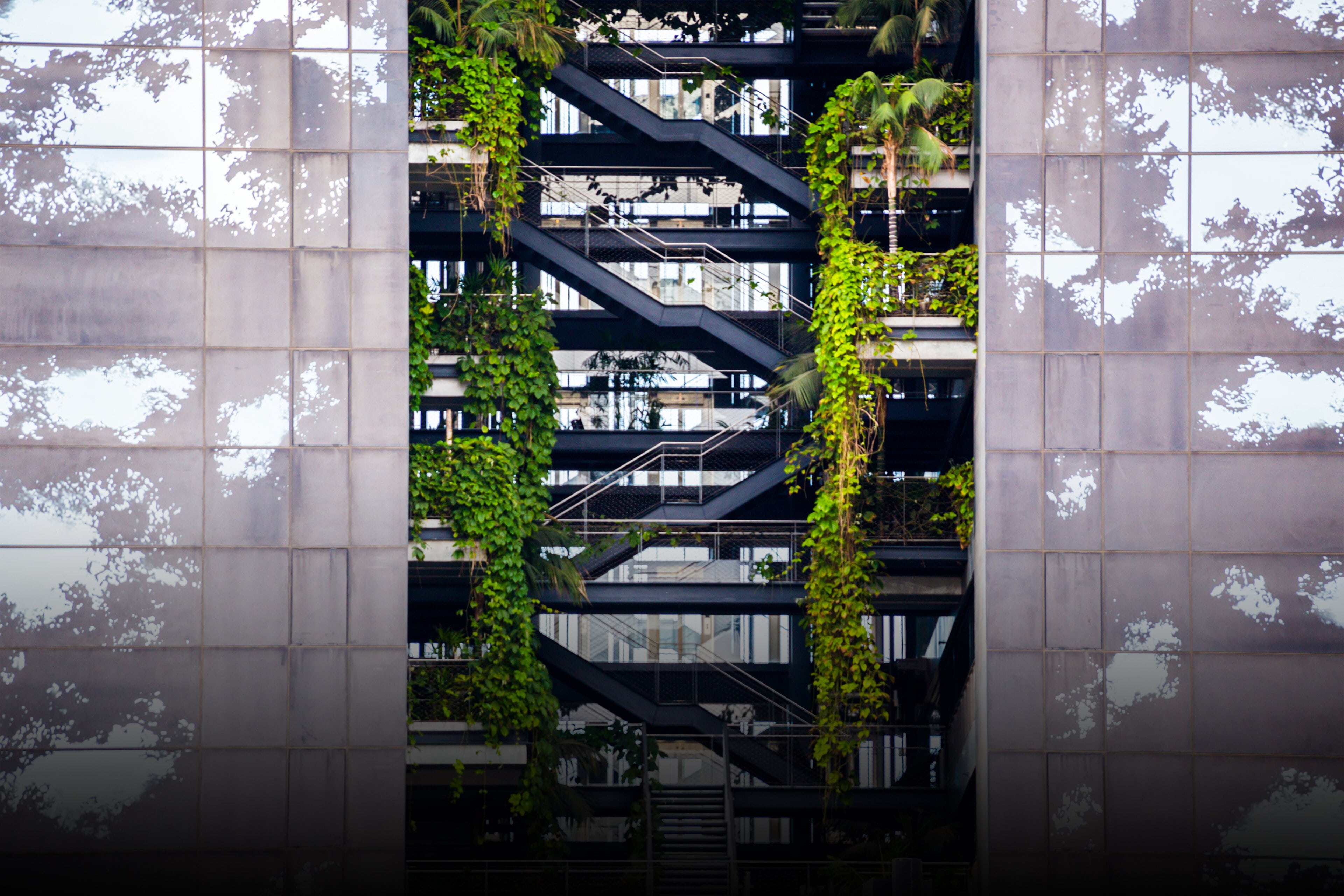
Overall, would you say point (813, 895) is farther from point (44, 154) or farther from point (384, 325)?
point (44, 154)

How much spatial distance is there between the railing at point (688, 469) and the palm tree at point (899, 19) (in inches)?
251

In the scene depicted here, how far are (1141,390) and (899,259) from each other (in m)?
4.22

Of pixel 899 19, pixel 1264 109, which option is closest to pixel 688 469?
pixel 899 19

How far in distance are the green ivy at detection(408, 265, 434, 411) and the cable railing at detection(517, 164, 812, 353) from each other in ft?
9.24

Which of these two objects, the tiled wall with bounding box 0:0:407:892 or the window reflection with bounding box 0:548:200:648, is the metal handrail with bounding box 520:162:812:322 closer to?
the tiled wall with bounding box 0:0:407:892

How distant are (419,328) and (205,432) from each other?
11.9 feet

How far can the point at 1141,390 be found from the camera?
22.1m

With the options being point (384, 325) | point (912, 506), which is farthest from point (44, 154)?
point (912, 506)

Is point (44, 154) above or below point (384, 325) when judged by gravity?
above

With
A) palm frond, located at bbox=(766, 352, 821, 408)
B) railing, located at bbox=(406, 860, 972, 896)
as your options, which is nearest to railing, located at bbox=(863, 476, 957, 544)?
palm frond, located at bbox=(766, 352, 821, 408)

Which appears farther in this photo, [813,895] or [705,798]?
[705,798]

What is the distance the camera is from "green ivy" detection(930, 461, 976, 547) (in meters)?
23.7

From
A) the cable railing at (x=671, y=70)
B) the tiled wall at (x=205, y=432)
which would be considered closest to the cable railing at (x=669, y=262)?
the cable railing at (x=671, y=70)

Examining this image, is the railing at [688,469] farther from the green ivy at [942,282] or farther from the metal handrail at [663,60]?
the metal handrail at [663,60]
